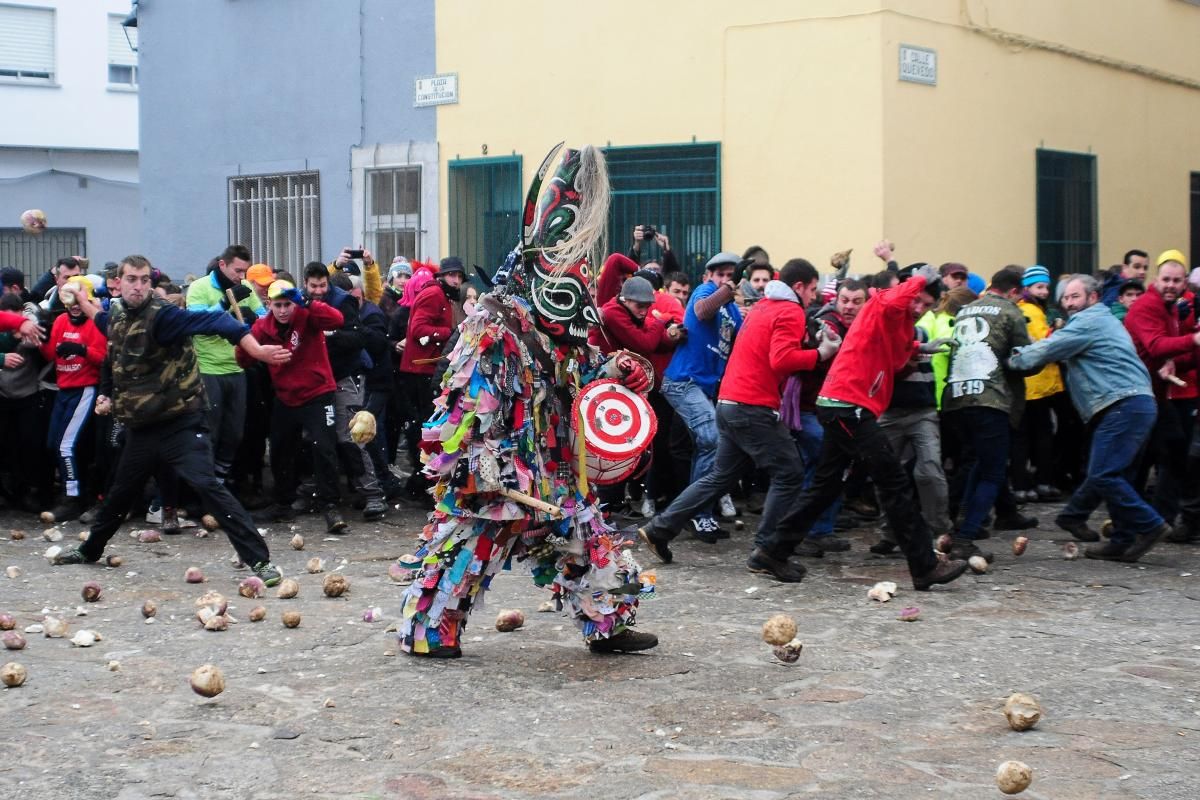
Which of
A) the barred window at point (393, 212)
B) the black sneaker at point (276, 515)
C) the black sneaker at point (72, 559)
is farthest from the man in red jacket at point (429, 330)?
the barred window at point (393, 212)

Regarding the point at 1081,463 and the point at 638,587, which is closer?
the point at 638,587

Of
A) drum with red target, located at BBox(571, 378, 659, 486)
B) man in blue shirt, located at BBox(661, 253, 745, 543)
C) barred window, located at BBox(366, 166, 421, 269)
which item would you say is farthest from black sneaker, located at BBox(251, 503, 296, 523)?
barred window, located at BBox(366, 166, 421, 269)

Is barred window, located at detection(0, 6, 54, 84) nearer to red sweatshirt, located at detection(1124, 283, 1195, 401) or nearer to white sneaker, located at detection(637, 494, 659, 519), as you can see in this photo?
white sneaker, located at detection(637, 494, 659, 519)

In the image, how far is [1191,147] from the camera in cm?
1875

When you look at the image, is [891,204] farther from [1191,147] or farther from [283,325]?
[1191,147]

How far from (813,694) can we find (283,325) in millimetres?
5801

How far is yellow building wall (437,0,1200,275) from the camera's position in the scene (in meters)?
13.8

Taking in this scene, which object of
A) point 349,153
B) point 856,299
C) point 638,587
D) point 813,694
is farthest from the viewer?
point 349,153

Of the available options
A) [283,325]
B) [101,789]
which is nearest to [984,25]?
[283,325]

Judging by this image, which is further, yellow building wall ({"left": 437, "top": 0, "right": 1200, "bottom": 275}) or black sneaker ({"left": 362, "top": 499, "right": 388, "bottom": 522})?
yellow building wall ({"left": 437, "top": 0, "right": 1200, "bottom": 275})

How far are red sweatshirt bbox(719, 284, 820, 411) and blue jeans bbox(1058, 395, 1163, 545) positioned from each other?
1941mm

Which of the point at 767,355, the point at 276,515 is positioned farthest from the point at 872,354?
the point at 276,515

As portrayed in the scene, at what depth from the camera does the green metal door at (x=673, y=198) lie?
580 inches

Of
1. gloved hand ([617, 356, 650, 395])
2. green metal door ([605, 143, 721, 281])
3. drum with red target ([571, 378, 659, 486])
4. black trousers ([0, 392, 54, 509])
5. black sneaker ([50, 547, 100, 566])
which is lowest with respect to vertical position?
black sneaker ([50, 547, 100, 566])
